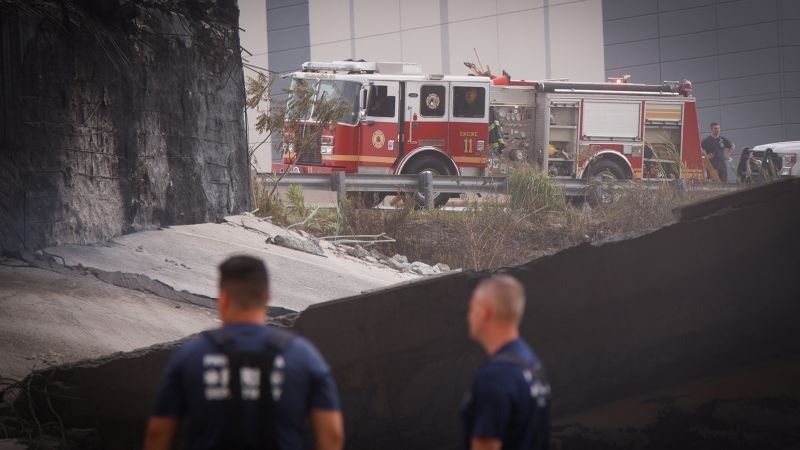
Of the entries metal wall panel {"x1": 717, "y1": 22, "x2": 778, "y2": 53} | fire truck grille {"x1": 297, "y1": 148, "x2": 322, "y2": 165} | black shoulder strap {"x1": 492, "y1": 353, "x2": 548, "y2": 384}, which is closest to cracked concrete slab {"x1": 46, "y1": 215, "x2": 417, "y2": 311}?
black shoulder strap {"x1": 492, "y1": 353, "x2": 548, "y2": 384}

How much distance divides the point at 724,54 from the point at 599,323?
95.3ft

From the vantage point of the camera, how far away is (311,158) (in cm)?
2008

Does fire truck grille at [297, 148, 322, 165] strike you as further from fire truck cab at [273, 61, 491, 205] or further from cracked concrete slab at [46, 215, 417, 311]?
cracked concrete slab at [46, 215, 417, 311]

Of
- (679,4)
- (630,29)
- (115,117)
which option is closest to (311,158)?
(115,117)

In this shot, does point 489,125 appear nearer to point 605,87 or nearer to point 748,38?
point 605,87

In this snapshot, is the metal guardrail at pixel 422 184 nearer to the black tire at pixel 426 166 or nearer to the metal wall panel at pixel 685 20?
the black tire at pixel 426 166

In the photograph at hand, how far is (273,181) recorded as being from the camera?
1625 centimetres

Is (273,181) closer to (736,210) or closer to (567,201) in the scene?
(567,201)

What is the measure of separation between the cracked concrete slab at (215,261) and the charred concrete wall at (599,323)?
399 cm

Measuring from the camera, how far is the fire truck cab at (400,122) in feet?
66.4

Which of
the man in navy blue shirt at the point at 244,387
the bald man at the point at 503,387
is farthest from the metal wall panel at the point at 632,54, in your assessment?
the man in navy blue shirt at the point at 244,387

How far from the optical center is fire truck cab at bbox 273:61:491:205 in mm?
20234

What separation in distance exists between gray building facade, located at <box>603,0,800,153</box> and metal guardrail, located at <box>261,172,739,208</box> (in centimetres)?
1579

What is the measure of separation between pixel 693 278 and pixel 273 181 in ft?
35.5
